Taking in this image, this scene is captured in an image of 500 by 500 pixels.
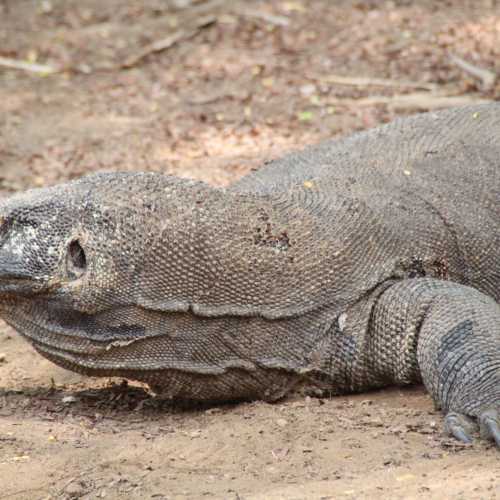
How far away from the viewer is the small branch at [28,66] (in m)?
9.62

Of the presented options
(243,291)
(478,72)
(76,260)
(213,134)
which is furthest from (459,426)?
(478,72)

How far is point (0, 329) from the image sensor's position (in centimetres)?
533

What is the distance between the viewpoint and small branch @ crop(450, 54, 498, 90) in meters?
7.54

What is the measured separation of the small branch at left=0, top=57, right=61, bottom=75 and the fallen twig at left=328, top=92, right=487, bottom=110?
294cm

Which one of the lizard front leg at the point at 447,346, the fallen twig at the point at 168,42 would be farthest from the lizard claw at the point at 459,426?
the fallen twig at the point at 168,42

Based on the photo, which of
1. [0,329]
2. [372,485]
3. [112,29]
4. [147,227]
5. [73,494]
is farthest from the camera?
[112,29]

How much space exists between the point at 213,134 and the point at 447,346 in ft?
13.1

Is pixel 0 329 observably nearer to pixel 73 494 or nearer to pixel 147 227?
pixel 147 227

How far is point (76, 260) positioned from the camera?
13.0 ft

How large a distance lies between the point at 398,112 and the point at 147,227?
384 cm

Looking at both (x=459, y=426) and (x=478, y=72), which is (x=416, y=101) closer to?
(x=478, y=72)

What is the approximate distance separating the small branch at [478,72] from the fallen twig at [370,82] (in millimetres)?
287

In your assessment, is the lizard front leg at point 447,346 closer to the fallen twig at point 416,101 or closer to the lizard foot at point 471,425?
the lizard foot at point 471,425

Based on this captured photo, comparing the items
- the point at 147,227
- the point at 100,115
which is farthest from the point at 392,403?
the point at 100,115
